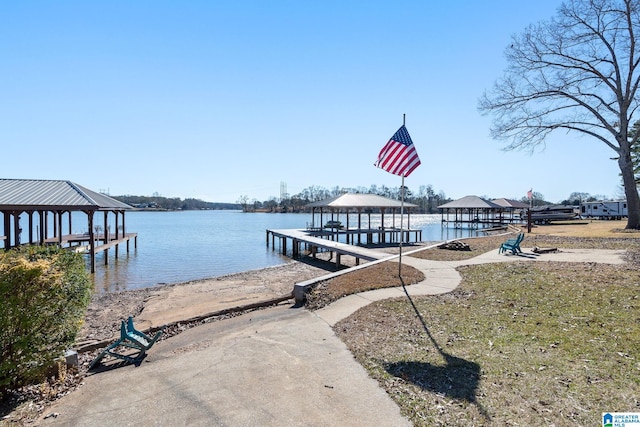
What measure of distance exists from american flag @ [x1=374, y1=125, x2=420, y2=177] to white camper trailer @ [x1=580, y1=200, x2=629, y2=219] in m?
52.4

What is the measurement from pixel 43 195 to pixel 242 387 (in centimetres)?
1931

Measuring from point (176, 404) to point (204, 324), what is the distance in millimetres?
4413

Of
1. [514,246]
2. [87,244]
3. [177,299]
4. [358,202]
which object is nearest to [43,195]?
[87,244]

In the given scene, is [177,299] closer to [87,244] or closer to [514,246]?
[514,246]

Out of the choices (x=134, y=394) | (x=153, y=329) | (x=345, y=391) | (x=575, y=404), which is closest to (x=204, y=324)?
(x=153, y=329)

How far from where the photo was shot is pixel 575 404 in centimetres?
380

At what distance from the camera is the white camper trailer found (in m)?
48.9

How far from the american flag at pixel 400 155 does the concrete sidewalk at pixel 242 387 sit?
4875 mm

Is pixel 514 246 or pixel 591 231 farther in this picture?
pixel 591 231

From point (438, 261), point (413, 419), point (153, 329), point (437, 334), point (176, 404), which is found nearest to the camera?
point (413, 419)

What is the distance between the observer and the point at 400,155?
10352 millimetres

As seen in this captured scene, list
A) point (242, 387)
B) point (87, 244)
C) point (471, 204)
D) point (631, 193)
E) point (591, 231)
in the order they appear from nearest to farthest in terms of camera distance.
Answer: point (242, 387) < point (631, 193) < point (591, 231) < point (87, 244) < point (471, 204)

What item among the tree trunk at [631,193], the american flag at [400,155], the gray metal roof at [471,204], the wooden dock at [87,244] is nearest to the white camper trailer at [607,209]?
the gray metal roof at [471,204]

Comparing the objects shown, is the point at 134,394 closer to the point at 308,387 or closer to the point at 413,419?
the point at 308,387
